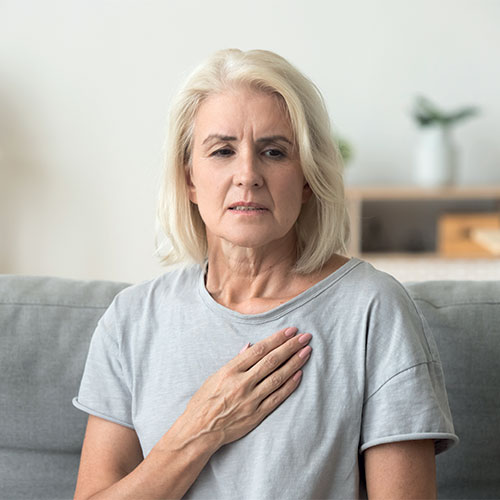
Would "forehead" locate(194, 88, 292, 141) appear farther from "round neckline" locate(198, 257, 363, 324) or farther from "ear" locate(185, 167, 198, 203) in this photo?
"round neckline" locate(198, 257, 363, 324)

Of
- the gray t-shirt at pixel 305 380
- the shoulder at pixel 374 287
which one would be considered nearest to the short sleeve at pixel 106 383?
the gray t-shirt at pixel 305 380

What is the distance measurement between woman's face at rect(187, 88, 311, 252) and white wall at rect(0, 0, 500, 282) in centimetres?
307

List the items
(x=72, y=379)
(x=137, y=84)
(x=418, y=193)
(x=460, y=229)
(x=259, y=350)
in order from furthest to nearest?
(x=137, y=84), (x=460, y=229), (x=418, y=193), (x=72, y=379), (x=259, y=350)

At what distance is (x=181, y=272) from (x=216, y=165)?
0.81ft

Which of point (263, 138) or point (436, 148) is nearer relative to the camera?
point (263, 138)

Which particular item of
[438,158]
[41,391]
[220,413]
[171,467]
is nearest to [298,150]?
[220,413]

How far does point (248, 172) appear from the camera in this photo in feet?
3.82

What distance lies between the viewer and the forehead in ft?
3.86

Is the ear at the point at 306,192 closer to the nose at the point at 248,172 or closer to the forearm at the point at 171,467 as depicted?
the nose at the point at 248,172

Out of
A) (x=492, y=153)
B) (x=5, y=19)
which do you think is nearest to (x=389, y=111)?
(x=492, y=153)

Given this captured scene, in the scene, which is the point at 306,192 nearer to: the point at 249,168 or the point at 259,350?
the point at 249,168

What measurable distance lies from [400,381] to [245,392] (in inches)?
9.5

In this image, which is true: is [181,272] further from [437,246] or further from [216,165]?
[437,246]

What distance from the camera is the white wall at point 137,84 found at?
13.8ft
